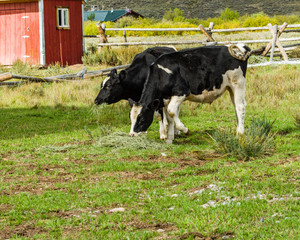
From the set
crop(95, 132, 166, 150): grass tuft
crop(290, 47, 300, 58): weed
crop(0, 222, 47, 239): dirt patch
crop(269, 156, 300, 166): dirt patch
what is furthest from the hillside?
crop(0, 222, 47, 239): dirt patch

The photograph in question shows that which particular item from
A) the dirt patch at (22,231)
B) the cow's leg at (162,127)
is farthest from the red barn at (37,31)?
the dirt patch at (22,231)

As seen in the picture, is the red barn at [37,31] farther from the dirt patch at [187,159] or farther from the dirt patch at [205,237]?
the dirt patch at [205,237]

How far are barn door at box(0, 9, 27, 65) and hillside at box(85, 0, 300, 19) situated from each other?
2812 inches

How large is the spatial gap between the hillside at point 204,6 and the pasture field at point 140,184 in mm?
85425

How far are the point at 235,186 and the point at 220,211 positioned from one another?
979 millimetres

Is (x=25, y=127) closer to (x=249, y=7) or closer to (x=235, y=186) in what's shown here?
(x=235, y=186)

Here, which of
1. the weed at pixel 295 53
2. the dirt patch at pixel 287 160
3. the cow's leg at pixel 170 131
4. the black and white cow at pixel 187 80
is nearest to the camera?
the dirt patch at pixel 287 160

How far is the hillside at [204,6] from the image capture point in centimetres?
9500

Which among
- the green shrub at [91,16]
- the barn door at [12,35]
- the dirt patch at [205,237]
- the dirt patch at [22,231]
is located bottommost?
the dirt patch at [22,231]

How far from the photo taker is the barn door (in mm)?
24156

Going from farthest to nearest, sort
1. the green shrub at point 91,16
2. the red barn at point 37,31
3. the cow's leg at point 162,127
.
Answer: the green shrub at point 91,16
the red barn at point 37,31
the cow's leg at point 162,127

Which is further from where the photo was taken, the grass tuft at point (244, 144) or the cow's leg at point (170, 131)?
the cow's leg at point (170, 131)

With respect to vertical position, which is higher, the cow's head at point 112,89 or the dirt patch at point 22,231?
the cow's head at point 112,89

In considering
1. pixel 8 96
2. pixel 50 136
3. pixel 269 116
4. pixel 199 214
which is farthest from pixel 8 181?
pixel 8 96
